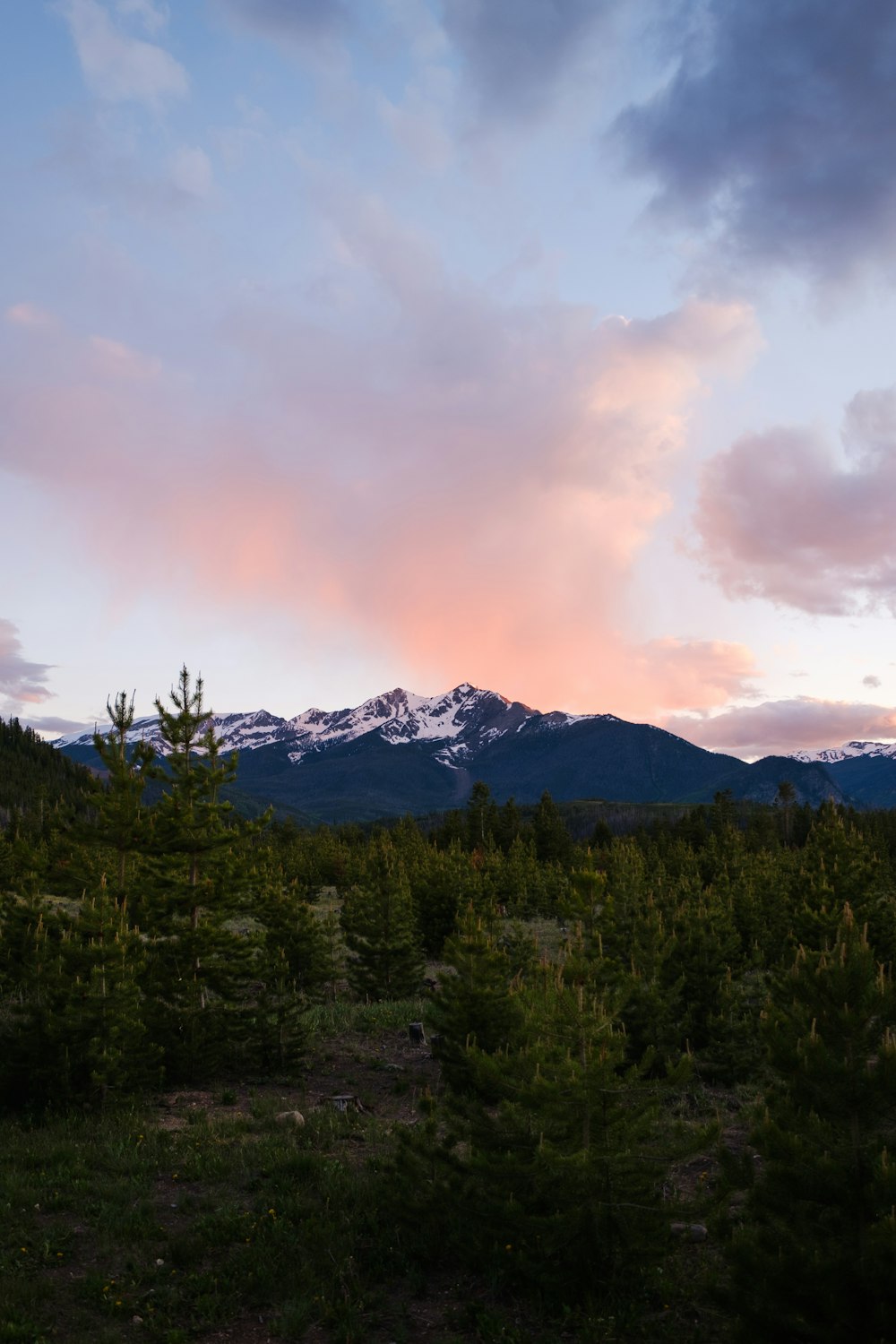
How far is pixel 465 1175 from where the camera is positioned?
35.0 feet

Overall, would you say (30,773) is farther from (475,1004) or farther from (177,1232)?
(177,1232)

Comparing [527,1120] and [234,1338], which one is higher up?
[527,1120]

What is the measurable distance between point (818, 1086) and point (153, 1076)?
14857mm

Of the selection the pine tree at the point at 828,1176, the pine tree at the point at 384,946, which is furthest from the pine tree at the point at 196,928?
the pine tree at the point at 828,1176

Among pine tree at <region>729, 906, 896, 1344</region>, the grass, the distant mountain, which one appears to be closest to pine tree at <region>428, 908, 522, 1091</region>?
the grass

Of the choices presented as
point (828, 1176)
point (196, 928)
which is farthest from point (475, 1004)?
point (828, 1176)

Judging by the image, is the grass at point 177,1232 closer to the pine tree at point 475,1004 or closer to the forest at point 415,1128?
the forest at point 415,1128

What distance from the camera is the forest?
7.41 metres

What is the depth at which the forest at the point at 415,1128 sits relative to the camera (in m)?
7.41

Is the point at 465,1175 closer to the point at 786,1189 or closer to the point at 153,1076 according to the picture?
the point at 786,1189

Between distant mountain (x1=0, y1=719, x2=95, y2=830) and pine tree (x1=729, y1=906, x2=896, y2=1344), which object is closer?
pine tree (x1=729, y1=906, x2=896, y2=1344)

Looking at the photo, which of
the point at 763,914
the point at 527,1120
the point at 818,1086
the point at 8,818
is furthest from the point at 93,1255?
the point at 8,818

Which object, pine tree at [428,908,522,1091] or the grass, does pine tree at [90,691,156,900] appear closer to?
the grass

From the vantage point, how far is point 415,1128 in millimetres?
12438
